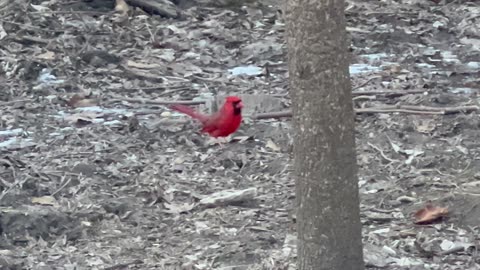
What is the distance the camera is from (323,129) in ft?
13.1

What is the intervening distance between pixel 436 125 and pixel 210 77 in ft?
7.72

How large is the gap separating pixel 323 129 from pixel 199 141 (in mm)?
3165

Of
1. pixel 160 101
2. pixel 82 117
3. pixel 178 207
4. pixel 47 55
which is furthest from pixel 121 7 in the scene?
pixel 178 207

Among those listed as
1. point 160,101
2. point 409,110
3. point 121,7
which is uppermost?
point 121,7

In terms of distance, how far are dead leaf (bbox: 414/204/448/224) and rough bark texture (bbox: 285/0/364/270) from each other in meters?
1.21

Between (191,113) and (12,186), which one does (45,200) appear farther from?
(191,113)

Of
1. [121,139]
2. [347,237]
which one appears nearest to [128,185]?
[121,139]

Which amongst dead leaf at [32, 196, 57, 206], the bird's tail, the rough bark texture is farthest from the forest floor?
the rough bark texture

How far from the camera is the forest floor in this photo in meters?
5.27

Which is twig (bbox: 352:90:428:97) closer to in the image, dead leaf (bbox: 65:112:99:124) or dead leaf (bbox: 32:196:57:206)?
dead leaf (bbox: 65:112:99:124)

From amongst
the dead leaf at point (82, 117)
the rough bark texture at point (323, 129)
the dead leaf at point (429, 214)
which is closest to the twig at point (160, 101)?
the dead leaf at point (82, 117)

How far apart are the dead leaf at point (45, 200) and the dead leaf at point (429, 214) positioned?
2041 millimetres

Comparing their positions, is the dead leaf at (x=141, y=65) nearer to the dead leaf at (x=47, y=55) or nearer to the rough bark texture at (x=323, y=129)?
the dead leaf at (x=47, y=55)

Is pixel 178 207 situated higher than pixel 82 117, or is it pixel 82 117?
pixel 82 117
